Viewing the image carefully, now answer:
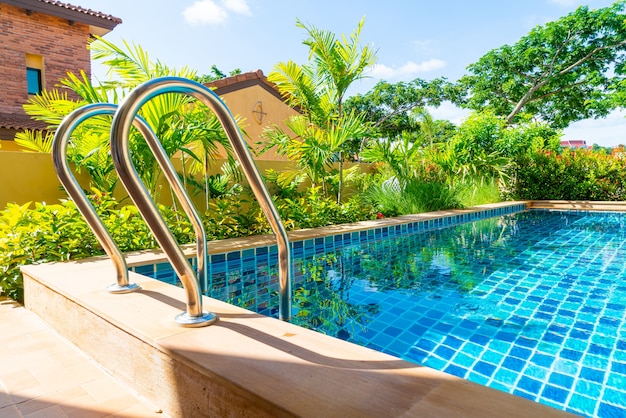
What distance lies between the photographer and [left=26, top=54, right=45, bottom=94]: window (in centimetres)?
1158

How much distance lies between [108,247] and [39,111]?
3705 millimetres

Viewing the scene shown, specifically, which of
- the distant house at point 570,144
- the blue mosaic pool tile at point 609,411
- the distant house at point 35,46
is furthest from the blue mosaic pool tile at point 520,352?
the distant house at point 570,144

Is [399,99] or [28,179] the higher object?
[399,99]

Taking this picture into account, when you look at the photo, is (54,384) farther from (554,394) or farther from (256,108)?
(256,108)

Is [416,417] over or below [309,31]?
below

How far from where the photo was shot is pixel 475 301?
3.42 metres

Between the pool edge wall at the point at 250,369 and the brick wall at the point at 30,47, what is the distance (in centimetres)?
1198

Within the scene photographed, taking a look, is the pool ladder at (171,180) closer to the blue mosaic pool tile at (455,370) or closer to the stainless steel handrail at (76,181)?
the stainless steel handrail at (76,181)

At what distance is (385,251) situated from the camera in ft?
18.3

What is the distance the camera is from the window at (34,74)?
1158 centimetres

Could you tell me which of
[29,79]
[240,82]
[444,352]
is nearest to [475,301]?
[444,352]

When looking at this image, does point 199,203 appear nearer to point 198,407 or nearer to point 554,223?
point 198,407

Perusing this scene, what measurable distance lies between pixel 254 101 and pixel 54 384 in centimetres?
1312

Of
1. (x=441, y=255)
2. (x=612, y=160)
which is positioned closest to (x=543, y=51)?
(x=612, y=160)
